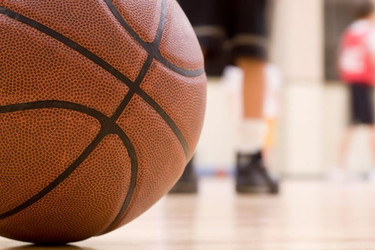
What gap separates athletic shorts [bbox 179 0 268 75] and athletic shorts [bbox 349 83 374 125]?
9.59 feet

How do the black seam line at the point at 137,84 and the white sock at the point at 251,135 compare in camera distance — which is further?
the white sock at the point at 251,135

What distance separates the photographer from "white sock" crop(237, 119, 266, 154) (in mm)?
2543

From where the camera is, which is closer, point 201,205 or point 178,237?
point 178,237

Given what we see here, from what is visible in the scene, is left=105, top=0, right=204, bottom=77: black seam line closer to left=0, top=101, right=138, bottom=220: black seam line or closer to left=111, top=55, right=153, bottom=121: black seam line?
left=111, top=55, right=153, bottom=121: black seam line

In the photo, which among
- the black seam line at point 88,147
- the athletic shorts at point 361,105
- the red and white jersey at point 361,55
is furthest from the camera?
the red and white jersey at point 361,55

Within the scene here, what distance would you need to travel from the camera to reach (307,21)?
260 inches

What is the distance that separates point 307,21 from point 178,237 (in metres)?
5.72

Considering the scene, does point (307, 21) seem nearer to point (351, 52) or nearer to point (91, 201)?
point (351, 52)

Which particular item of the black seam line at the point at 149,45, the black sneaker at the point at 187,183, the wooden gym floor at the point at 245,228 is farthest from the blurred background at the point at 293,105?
the black seam line at the point at 149,45

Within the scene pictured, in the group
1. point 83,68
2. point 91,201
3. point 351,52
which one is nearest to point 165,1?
point 83,68

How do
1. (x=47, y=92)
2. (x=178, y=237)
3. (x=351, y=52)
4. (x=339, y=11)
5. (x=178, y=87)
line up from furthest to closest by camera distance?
(x=339, y=11), (x=351, y=52), (x=178, y=237), (x=178, y=87), (x=47, y=92)

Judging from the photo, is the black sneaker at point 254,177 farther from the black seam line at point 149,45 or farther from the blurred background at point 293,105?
the blurred background at point 293,105

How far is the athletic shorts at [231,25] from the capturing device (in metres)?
2.46

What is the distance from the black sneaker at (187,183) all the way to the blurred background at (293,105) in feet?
12.9
